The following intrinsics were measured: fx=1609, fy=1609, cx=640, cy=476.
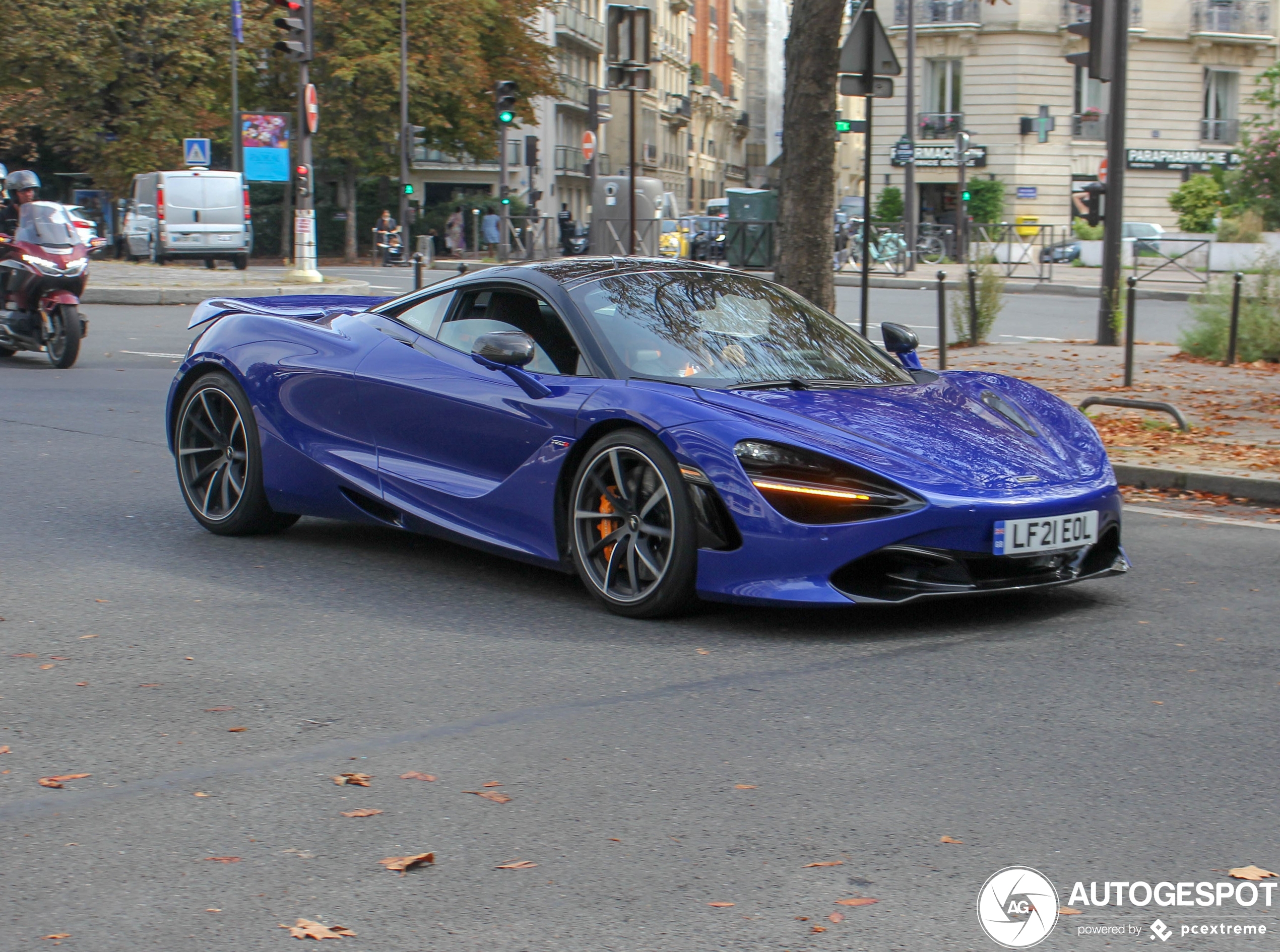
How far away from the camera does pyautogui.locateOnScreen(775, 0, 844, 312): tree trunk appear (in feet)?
44.8

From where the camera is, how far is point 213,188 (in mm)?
34562

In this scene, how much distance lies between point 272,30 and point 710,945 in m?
49.5

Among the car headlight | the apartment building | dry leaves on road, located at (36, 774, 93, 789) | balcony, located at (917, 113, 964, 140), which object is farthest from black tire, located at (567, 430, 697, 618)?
balcony, located at (917, 113, 964, 140)

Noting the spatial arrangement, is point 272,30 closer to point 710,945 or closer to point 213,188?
point 213,188

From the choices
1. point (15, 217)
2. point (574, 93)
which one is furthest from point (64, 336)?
point (574, 93)

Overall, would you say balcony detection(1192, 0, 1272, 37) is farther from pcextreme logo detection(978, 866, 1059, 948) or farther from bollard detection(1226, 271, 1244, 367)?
pcextreme logo detection(978, 866, 1059, 948)

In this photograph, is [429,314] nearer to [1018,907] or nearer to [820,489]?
[820,489]

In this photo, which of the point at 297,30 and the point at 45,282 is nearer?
the point at 45,282

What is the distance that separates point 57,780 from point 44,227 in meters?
11.4

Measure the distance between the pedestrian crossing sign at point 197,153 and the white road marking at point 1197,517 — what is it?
31.5 meters

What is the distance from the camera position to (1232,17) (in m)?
56.7

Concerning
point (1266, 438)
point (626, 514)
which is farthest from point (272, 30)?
point (626, 514)

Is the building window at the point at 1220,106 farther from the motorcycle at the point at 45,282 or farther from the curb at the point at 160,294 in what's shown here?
the motorcycle at the point at 45,282

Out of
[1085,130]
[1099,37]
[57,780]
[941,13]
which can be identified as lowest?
[57,780]
